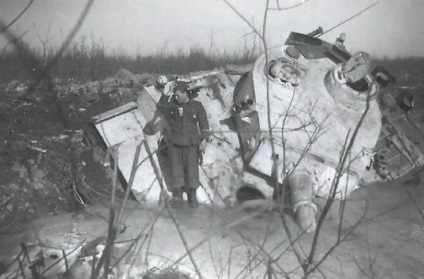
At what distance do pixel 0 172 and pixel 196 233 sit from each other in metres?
4.93

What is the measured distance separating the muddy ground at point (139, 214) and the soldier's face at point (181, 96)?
1.65m

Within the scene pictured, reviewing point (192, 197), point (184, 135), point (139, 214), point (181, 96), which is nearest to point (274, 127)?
point (184, 135)

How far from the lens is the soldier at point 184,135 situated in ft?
26.6

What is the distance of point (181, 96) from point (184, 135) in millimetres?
648

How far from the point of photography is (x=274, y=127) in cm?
859

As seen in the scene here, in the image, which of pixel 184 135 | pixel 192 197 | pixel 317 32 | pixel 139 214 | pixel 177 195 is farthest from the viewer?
pixel 317 32

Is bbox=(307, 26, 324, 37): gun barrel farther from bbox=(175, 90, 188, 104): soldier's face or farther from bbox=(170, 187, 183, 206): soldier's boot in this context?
bbox=(170, 187, 183, 206): soldier's boot

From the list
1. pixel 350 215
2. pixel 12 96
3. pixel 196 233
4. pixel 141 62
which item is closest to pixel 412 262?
pixel 350 215

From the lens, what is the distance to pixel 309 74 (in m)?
9.80

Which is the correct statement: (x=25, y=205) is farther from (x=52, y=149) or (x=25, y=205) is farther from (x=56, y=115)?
(x=56, y=115)

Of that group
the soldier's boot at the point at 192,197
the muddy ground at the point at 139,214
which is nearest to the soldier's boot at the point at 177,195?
the soldier's boot at the point at 192,197

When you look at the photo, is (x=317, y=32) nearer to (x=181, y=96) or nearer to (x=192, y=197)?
(x=181, y=96)

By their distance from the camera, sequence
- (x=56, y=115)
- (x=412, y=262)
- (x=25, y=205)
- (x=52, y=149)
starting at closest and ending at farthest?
1. (x=412, y=262)
2. (x=25, y=205)
3. (x=52, y=149)
4. (x=56, y=115)

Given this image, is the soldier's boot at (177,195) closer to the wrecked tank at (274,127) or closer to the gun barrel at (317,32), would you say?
the wrecked tank at (274,127)
